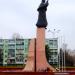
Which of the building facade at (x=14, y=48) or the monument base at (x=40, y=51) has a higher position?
the building facade at (x=14, y=48)

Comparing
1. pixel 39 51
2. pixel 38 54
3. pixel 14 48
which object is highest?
pixel 14 48

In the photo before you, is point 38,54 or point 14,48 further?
point 14,48

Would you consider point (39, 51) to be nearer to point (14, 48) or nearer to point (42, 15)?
point (42, 15)

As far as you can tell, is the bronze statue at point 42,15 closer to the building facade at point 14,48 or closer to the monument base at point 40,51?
the monument base at point 40,51

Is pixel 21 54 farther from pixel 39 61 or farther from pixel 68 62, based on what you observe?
pixel 39 61

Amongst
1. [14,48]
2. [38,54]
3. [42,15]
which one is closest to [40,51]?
[38,54]

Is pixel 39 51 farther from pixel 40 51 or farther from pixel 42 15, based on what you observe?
pixel 42 15

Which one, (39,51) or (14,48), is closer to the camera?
(39,51)

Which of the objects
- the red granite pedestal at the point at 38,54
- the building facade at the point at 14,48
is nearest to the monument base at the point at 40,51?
the red granite pedestal at the point at 38,54

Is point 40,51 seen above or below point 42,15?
below

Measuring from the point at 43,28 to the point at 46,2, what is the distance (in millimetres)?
2345

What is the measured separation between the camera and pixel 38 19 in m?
30.5

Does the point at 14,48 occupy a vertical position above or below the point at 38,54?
above

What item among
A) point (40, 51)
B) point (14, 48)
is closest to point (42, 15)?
point (40, 51)
